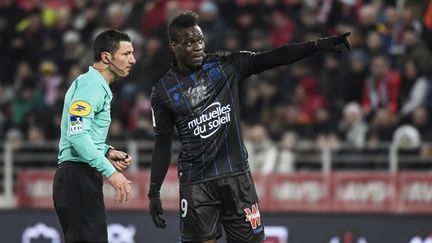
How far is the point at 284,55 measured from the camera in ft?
24.4

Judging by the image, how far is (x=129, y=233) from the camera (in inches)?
461

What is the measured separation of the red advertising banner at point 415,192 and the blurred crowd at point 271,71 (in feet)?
2.19

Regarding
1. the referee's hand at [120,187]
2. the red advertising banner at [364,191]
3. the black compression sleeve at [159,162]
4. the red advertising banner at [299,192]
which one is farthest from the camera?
the red advertising banner at [299,192]

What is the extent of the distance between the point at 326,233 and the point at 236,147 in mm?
3504

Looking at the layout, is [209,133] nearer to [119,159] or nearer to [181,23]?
[119,159]

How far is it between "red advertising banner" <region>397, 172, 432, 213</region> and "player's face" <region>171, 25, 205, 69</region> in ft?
20.2

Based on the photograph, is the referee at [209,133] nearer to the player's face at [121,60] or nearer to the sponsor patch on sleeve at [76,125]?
the player's face at [121,60]

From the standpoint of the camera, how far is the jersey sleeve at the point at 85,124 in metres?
7.11

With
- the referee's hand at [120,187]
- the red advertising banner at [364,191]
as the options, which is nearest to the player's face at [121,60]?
the referee's hand at [120,187]

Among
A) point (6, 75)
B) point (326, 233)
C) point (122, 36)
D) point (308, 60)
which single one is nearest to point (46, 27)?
point (6, 75)

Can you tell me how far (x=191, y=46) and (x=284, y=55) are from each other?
25.7 inches

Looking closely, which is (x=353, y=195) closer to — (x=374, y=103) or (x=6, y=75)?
(x=374, y=103)

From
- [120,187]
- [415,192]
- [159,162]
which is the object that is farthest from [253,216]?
[415,192]

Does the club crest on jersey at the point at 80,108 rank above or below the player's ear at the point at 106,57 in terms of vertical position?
below
